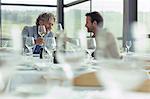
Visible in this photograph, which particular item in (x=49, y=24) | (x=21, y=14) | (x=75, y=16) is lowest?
(x=49, y=24)

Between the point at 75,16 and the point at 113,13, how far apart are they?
253cm

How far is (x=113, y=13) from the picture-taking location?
7.80 m

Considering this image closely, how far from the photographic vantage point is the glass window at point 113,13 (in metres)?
7.31

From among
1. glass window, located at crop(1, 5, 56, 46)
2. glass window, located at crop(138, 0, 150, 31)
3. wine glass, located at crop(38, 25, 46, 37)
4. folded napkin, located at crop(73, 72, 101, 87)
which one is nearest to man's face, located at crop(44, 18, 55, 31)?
wine glass, located at crop(38, 25, 46, 37)

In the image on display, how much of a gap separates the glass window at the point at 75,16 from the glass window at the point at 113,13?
74cm

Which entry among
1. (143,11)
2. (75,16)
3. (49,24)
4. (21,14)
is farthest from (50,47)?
(21,14)

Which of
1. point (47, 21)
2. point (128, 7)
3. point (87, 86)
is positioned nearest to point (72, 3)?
point (128, 7)

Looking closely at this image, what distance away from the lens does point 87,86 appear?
171 cm

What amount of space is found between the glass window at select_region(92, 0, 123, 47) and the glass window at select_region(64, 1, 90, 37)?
29.1 inches

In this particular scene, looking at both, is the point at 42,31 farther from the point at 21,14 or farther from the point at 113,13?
the point at 21,14

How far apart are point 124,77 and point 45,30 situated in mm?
3524

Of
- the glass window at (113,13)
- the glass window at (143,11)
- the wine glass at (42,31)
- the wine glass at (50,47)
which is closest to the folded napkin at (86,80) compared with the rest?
the wine glass at (50,47)

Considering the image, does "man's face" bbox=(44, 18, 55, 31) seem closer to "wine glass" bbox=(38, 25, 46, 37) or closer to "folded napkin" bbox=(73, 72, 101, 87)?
"wine glass" bbox=(38, 25, 46, 37)

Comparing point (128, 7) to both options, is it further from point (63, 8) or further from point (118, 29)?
point (63, 8)
